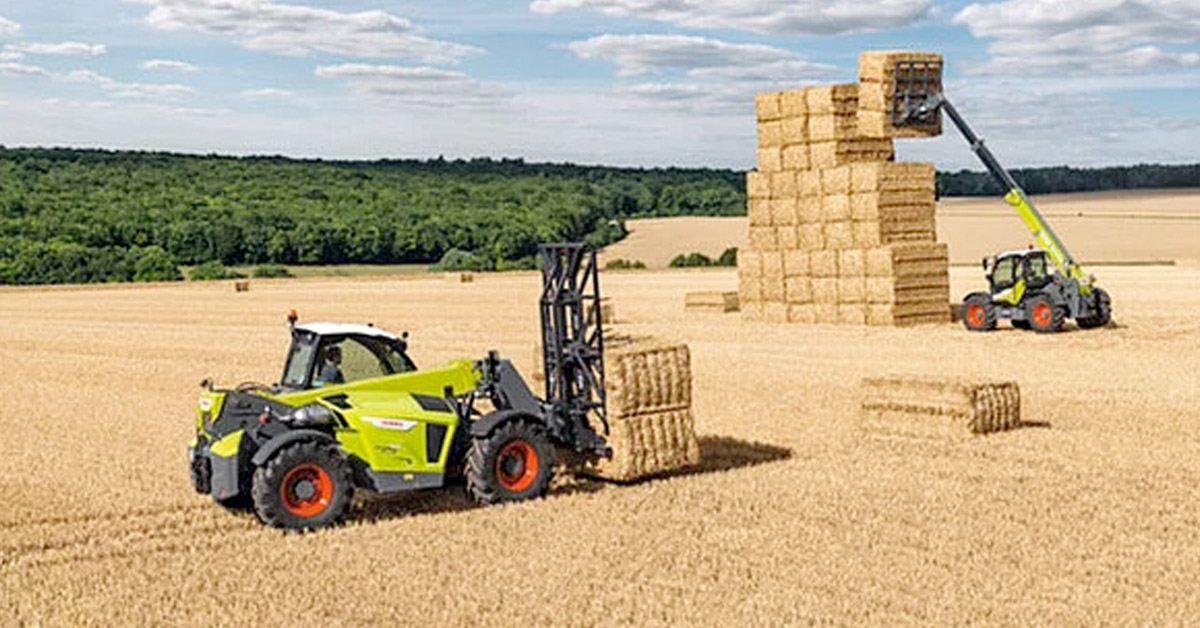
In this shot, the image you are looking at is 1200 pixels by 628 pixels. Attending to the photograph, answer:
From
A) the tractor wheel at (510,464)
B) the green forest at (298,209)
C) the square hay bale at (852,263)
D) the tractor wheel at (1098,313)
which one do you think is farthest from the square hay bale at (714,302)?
the green forest at (298,209)

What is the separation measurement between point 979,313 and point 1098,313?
2361 millimetres

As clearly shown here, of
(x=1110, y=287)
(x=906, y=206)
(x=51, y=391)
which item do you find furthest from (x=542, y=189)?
(x=51, y=391)

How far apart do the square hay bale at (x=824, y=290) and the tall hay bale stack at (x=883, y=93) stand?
3.33 meters

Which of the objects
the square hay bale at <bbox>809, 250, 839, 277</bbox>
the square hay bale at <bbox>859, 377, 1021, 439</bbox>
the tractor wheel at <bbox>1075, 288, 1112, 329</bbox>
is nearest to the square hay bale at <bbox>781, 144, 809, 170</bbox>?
the square hay bale at <bbox>809, 250, 839, 277</bbox>

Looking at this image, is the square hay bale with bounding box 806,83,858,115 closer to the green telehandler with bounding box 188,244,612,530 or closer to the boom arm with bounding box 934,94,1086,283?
the boom arm with bounding box 934,94,1086,283

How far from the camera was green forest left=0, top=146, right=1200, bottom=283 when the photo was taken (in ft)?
253

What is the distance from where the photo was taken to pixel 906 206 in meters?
33.1

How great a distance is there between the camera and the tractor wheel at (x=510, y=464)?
13070mm

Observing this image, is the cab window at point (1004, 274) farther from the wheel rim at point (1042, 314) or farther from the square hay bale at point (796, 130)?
the square hay bale at point (796, 130)

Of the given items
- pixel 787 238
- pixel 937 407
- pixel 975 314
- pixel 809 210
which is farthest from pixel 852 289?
pixel 937 407

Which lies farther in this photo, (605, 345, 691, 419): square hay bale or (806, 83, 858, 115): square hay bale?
(806, 83, 858, 115): square hay bale

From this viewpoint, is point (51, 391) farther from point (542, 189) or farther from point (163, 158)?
point (163, 158)

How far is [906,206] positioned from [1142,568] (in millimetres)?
22726

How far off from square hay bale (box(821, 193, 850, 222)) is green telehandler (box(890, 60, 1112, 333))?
6.53 feet
